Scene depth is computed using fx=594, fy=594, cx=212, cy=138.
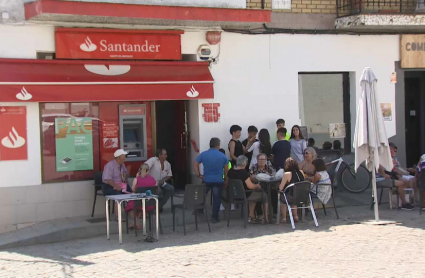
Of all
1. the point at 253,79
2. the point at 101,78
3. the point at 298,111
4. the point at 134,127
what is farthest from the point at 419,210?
the point at 101,78

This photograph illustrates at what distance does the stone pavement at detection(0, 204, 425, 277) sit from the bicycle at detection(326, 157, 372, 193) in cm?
263

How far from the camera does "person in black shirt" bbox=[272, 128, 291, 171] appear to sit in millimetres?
11891

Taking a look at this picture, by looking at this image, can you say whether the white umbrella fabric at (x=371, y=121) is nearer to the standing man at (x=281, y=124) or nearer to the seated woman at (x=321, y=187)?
the seated woman at (x=321, y=187)

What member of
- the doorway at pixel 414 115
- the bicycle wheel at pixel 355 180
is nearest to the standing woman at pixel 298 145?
the bicycle wheel at pixel 355 180

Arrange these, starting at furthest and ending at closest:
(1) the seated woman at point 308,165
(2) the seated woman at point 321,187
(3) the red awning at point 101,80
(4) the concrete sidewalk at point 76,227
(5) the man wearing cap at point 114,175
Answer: (1) the seated woman at point 308,165, (2) the seated woman at point 321,187, (5) the man wearing cap at point 114,175, (3) the red awning at point 101,80, (4) the concrete sidewalk at point 76,227

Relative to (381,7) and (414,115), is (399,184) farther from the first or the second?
(381,7)

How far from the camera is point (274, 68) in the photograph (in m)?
13.0

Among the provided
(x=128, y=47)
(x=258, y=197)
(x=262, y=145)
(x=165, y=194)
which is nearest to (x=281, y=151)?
(x=262, y=145)

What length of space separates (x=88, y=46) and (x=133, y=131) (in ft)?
6.46

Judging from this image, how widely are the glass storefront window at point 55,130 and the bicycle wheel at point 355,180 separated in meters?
5.66

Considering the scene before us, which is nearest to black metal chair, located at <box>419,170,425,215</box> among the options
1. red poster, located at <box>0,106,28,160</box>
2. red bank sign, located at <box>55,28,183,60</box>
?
red bank sign, located at <box>55,28,183,60</box>

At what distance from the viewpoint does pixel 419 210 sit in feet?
38.5

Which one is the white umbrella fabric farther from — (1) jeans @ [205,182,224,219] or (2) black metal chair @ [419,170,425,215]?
(1) jeans @ [205,182,224,219]

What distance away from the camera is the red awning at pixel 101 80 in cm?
1042
